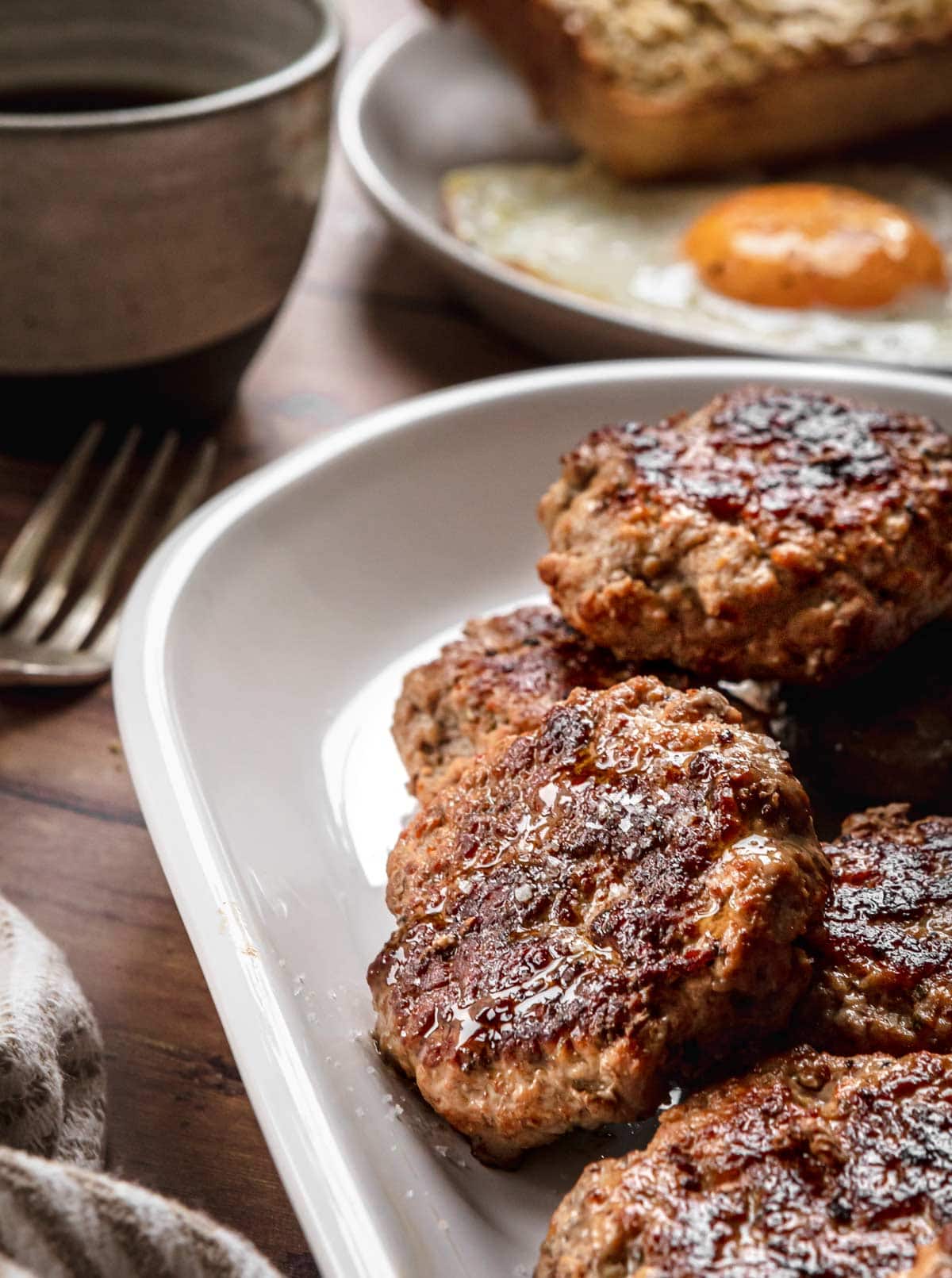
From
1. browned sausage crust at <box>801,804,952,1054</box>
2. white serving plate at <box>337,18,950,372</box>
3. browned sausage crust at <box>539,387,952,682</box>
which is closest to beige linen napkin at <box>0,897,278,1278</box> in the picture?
browned sausage crust at <box>801,804,952,1054</box>

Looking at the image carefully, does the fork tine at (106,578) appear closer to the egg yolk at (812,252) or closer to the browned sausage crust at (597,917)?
the browned sausage crust at (597,917)

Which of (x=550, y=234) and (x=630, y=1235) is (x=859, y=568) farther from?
(x=550, y=234)

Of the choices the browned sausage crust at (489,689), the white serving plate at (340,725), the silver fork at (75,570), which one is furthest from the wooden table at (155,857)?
the browned sausage crust at (489,689)

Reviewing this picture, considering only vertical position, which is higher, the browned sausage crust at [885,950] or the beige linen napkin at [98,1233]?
the browned sausage crust at [885,950]

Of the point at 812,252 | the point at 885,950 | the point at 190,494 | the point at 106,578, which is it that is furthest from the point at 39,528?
the point at 812,252

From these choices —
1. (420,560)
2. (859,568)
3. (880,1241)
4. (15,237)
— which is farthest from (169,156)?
(880,1241)

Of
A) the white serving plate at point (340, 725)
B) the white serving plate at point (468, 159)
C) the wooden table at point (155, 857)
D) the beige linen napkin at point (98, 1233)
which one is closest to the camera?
the beige linen napkin at point (98, 1233)

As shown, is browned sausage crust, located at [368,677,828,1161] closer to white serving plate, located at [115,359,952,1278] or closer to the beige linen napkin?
white serving plate, located at [115,359,952,1278]

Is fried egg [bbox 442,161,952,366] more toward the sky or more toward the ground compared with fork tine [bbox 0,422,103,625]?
more toward the sky
